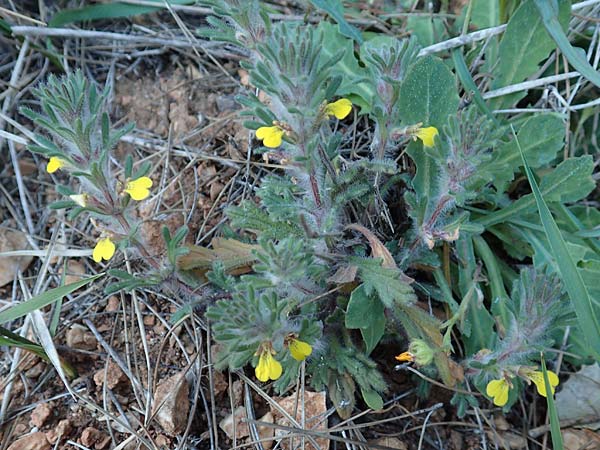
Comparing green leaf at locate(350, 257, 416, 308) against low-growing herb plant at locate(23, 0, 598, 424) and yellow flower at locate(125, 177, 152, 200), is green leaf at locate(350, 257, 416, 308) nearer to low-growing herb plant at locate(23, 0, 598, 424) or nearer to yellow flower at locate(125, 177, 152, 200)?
low-growing herb plant at locate(23, 0, 598, 424)

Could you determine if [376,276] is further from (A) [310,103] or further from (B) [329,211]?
(A) [310,103]

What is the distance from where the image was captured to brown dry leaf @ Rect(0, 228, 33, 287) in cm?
307

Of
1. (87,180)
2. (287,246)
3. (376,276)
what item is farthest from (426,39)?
(87,180)

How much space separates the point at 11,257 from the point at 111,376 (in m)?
0.92

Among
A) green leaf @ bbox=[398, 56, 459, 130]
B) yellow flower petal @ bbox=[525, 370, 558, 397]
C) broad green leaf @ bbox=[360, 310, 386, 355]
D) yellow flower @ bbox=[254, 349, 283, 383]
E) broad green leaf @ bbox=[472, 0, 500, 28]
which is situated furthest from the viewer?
broad green leaf @ bbox=[472, 0, 500, 28]

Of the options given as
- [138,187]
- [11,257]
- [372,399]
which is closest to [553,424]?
[372,399]

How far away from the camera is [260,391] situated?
2.59 m

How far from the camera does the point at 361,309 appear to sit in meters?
2.43

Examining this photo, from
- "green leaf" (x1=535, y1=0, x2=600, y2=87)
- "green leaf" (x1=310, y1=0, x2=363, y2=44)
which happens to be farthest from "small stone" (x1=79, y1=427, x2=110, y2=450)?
"green leaf" (x1=535, y1=0, x2=600, y2=87)

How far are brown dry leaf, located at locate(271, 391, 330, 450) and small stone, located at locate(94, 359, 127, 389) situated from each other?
73 centimetres

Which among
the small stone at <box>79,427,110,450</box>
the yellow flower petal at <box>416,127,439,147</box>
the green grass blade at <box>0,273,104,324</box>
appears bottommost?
the small stone at <box>79,427,110,450</box>

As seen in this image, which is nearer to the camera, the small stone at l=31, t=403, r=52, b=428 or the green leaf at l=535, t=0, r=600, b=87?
the small stone at l=31, t=403, r=52, b=428

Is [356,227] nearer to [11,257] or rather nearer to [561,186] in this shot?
[561,186]

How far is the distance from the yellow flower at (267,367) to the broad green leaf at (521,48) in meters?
1.94
